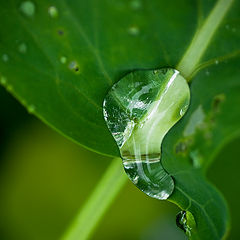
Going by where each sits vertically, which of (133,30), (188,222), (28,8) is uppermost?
(28,8)

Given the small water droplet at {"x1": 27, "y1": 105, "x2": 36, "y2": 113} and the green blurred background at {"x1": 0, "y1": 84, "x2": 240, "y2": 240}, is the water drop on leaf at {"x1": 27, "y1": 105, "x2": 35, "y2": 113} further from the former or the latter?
the green blurred background at {"x1": 0, "y1": 84, "x2": 240, "y2": 240}

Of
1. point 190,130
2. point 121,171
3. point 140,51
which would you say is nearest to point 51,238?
point 121,171

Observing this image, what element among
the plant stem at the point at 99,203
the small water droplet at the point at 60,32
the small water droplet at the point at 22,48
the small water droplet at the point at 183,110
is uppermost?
the small water droplet at the point at 22,48

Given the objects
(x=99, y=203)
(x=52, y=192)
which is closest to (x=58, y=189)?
(x=52, y=192)

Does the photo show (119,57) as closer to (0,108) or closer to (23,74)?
(23,74)

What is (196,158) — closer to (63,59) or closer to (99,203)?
(99,203)

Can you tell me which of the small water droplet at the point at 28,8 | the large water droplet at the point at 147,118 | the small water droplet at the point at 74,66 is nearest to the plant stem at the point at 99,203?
the large water droplet at the point at 147,118

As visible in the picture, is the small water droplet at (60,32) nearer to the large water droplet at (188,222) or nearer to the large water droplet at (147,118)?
the large water droplet at (147,118)
